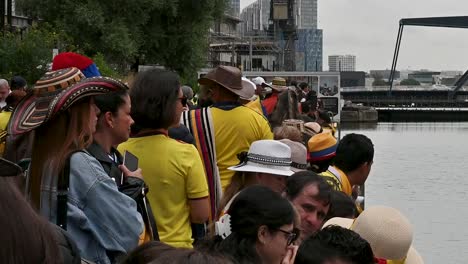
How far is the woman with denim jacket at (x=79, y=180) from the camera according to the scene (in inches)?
186

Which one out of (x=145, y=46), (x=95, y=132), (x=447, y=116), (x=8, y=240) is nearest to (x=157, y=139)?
(x=95, y=132)

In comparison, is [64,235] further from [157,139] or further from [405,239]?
[157,139]

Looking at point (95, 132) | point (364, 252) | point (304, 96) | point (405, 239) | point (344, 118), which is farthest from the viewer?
point (344, 118)

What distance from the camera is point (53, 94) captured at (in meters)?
5.00

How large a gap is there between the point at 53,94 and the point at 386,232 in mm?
1609

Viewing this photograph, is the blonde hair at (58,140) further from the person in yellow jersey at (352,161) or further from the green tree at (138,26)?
the green tree at (138,26)

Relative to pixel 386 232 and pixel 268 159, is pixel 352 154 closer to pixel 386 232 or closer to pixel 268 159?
pixel 268 159

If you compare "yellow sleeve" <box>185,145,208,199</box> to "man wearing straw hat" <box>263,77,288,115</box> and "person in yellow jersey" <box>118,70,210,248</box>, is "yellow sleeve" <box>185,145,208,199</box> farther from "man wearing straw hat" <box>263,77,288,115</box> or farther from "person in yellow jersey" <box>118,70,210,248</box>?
"man wearing straw hat" <box>263,77,288,115</box>

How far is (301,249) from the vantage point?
4.57 m

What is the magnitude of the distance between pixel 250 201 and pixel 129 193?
0.79m

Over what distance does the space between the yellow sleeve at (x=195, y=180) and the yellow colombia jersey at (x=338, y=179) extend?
1.53 m

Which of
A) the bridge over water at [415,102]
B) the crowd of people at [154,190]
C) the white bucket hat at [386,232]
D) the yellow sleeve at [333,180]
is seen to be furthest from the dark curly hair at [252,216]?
the bridge over water at [415,102]

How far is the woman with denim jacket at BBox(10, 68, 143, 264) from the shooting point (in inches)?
186

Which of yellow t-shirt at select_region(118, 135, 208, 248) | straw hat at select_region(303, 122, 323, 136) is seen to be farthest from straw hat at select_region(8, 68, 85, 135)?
straw hat at select_region(303, 122, 323, 136)
